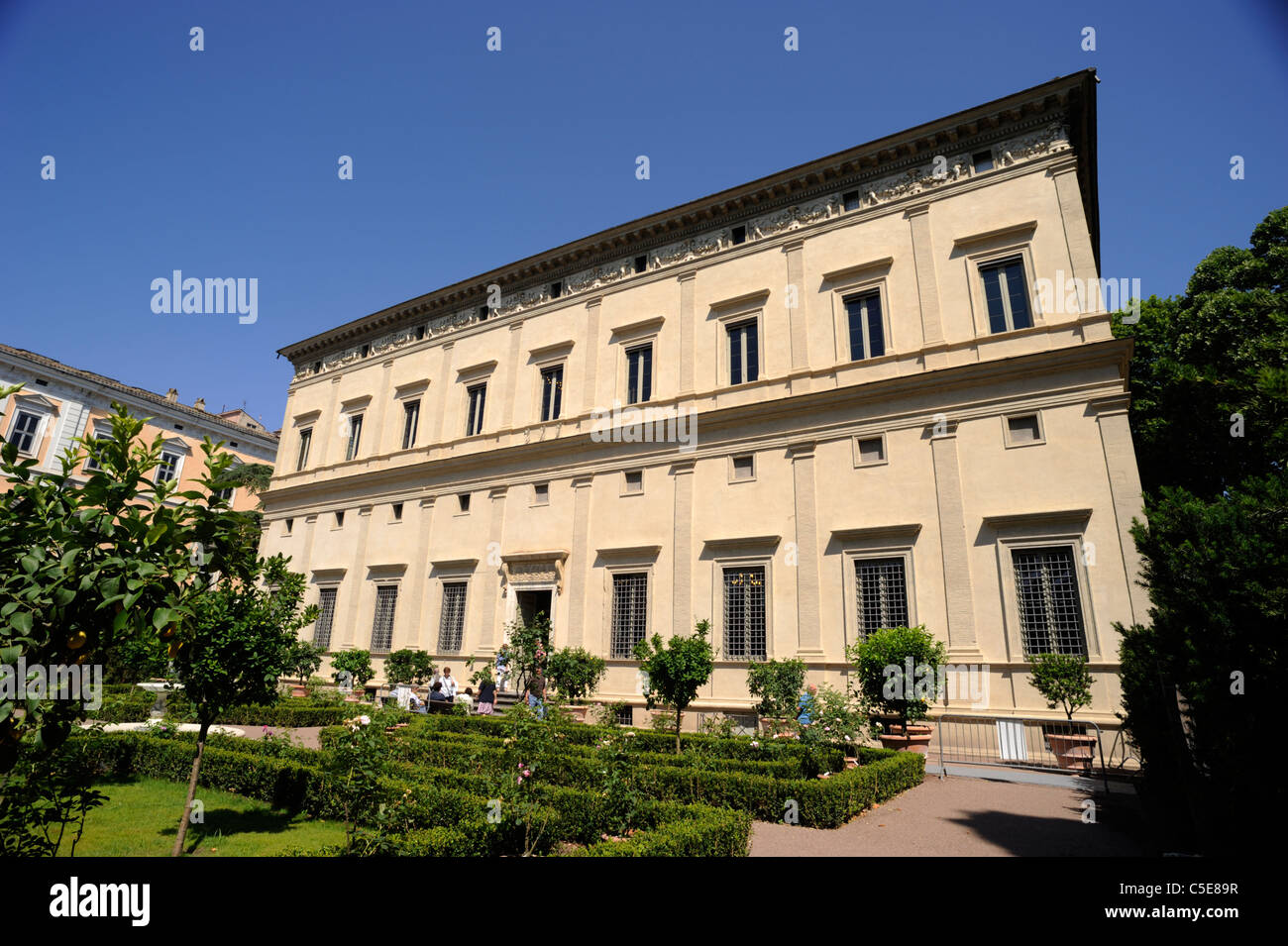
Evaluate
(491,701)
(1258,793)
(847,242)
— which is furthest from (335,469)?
(1258,793)

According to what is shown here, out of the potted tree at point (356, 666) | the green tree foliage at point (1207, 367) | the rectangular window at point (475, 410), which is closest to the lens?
the green tree foliage at point (1207, 367)

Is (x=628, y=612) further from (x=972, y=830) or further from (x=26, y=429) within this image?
(x=26, y=429)

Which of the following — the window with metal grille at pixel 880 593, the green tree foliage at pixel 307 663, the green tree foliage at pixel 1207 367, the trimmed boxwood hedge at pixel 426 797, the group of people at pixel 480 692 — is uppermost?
the green tree foliage at pixel 1207 367

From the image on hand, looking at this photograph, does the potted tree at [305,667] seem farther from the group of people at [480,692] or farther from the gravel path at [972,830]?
the gravel path at [972,830]

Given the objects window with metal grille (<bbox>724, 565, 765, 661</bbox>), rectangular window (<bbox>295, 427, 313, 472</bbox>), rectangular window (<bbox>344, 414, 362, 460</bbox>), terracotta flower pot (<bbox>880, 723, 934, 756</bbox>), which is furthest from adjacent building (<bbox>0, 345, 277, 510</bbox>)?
terracotta flower pot (<bbox>880, 723, 934, 756</bbox>)

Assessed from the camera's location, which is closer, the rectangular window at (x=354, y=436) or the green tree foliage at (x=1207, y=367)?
the green tree foliage at (x=1207, y=367)

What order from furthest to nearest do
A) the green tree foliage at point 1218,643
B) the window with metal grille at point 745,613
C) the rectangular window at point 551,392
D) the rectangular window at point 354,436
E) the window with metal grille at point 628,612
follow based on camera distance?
the rectangular window at point 354,436
the rectangular window at point 551,392
the window with metal grille at point 628,612
the window with metal grille at point 745,613
the green tree foliage at point 1218,643

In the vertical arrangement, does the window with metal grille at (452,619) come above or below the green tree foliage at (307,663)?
above

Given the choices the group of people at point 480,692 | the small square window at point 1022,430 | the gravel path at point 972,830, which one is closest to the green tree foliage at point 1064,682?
the gravel path at point 972,830

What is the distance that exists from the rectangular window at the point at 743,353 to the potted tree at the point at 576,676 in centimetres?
1013

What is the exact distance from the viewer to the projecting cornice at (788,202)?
58.5ft

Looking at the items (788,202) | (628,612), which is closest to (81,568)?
(628,612)

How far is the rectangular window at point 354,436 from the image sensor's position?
30312 mm

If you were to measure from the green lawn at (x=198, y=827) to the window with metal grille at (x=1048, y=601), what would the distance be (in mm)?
14789
